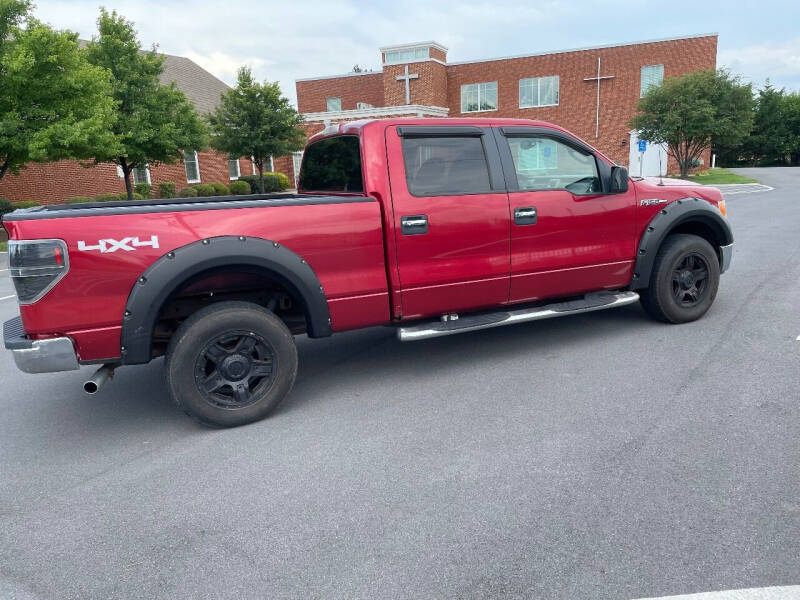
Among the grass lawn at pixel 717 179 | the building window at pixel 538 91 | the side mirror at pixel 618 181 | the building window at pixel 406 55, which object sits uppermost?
the building window at pixel 406 55

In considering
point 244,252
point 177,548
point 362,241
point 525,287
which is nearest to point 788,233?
point 525,287

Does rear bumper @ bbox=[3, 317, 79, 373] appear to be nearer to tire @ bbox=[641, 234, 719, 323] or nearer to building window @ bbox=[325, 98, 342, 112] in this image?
tire @ bbox=[641, 234, 719, 323]

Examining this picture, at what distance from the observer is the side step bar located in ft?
15.4

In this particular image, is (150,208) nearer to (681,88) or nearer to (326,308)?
(326,308)

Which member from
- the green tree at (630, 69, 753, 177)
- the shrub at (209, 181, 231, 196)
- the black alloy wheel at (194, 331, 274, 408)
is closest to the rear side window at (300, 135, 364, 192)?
the black alloy wheel at (194, 331, 274, 408)

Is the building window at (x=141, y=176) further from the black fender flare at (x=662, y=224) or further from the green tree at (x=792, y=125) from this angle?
the green tree at (x=792, y=125)

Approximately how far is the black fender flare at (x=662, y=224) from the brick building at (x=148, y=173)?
68.3 ft

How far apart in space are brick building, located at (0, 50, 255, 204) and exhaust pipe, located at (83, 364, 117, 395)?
19.6 meters

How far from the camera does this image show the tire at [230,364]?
12.8ft

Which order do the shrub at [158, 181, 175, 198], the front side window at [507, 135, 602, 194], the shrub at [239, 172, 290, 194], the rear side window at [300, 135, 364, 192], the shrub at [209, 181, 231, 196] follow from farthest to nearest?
the shrub at [239, 172, 290, 194] < the shrub at [209, 181, 231, 196] < the shrub at [158, 181, 175, 198] < the front side window at [507, 135, 602, 194] < the rear side window at [300, 135, 364, 192]

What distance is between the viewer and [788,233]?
1240 cm

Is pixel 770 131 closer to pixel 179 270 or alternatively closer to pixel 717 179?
pixel 717 179

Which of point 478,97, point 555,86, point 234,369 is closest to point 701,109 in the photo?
point 555,86

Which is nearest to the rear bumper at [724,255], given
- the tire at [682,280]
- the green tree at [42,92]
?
the tire at [682,280]
